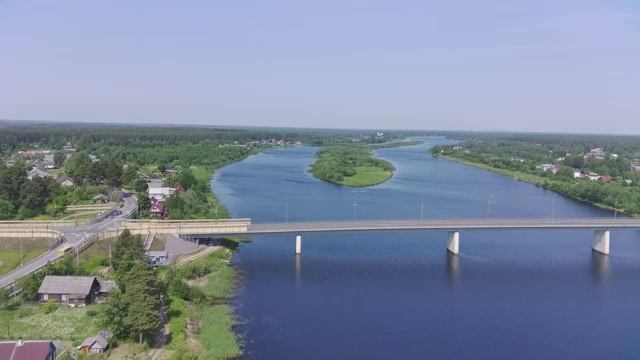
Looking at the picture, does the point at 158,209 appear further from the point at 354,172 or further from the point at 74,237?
the point at 354,172

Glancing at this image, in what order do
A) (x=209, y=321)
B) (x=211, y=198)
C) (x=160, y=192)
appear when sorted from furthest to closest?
(x=211, y=198)
(x=160, y=192)
(x=209, y=321)

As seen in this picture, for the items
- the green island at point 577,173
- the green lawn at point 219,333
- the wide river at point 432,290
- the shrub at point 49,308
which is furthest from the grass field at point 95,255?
the green island at point 577,173

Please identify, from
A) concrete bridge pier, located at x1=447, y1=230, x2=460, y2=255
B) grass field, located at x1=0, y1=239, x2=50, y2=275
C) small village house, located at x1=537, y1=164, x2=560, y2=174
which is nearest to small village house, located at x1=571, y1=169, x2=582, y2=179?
small village house, located at x1=537, y1=164, x2=560, y2=174

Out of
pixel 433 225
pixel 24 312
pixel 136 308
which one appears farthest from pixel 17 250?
pixel 433 225

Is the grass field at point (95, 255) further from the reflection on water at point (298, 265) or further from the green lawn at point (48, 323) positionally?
the reflection on water at point (298, 265)

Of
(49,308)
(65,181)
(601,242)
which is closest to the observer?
(49,308)

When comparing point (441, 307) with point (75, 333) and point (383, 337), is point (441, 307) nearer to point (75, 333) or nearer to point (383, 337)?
point (383, 337)

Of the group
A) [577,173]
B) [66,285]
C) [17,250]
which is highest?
[577,173]
